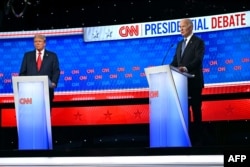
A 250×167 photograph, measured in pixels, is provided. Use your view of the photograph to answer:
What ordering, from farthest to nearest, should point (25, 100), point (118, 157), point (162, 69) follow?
point (25, 100), point (118, 157), point (162, 69)

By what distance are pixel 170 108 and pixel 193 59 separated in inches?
15.3

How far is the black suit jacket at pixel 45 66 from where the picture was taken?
11.8ft

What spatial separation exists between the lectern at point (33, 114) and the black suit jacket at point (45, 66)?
1.5 inches

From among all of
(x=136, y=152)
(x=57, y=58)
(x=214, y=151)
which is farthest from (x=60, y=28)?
(x=214, y=151)

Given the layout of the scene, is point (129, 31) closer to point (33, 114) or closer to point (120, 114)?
point (120, 114)

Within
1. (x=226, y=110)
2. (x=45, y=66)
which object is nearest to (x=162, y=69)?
(x=226, y=110)

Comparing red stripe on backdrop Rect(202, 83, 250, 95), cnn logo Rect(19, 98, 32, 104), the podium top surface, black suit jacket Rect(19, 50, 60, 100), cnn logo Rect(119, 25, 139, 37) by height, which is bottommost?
cnn logo Rect(19, 98, 32, 104)

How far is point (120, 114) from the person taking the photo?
3518 mm

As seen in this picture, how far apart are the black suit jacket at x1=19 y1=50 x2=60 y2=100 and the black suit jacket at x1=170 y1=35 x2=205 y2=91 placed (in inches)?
35.4

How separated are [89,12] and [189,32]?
790 mm

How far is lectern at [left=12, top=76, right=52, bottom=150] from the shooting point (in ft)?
11.7

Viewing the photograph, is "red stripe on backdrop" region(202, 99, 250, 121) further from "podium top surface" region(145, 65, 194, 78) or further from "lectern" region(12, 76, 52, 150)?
"lectern" region(12, 76, 52, 150)

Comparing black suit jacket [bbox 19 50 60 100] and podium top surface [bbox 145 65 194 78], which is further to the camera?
black suit jacket [bbox 19 50 60 100]

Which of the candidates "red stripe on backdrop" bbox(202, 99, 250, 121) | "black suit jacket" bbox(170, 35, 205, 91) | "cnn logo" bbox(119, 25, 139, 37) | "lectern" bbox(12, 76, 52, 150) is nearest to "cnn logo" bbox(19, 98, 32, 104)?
"lectern" bbox(12, 76, 52, 150)
